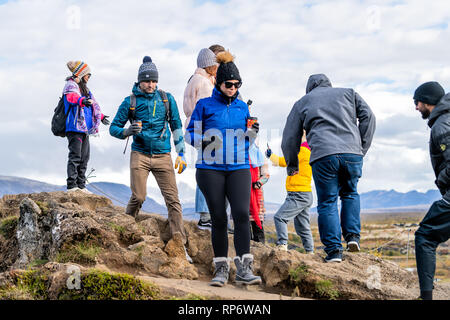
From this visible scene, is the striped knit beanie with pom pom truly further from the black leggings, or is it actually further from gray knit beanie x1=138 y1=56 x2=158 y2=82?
the black leggings

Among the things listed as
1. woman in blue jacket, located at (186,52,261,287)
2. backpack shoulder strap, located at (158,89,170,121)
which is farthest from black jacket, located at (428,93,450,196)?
backpack shoulder strap, located at (158,89,170,121)

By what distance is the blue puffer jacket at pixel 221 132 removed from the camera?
6.70m

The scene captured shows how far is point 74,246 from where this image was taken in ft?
25.9

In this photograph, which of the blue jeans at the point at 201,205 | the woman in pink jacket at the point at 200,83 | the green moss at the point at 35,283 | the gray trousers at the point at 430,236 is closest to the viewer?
the gray trousers at the point at 430,236

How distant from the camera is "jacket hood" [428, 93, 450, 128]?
629 centimetres

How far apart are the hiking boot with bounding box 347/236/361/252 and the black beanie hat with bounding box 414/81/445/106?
2.12 metres

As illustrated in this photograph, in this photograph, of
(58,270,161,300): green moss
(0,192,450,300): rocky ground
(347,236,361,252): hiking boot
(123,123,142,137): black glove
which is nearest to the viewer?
(58,270,161,300): green moss

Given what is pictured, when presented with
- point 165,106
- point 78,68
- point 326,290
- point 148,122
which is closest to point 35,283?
point 148,122

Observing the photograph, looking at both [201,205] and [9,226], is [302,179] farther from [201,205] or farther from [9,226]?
[9,226]

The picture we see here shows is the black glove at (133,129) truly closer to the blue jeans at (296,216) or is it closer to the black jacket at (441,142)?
the blue jeans at (296,216)

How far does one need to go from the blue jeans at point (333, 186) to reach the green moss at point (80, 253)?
10.1 feet

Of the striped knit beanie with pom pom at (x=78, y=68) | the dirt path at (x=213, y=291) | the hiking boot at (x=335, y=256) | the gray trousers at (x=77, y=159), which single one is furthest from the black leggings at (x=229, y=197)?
the striped knit beanie with pom pom at (x=78, y=68)
